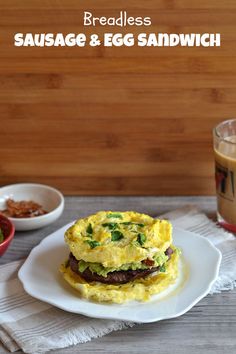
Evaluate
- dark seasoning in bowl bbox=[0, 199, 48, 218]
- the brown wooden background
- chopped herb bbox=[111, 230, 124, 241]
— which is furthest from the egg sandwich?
the brown wooden background

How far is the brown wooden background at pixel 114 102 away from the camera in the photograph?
5.66 ft

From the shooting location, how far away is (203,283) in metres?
1.43

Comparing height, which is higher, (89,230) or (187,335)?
(89,230)

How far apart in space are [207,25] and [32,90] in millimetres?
492

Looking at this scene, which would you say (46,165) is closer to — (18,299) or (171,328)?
(18,299)

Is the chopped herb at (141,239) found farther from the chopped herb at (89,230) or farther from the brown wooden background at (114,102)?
the brown wooden background at (114,102)

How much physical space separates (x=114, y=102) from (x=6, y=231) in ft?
1.51

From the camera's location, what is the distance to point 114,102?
1.81 m

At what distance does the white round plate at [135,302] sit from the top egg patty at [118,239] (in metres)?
0.08

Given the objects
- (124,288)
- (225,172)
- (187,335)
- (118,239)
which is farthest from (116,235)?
(225,172)

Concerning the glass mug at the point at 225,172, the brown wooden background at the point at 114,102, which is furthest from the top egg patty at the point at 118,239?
the brown wooden background at the point at 114,102

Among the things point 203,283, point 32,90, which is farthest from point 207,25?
point 203,283

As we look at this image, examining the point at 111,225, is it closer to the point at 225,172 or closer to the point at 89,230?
the point at 89,230

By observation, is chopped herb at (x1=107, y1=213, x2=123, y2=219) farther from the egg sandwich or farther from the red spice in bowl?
the red spice in bowl
